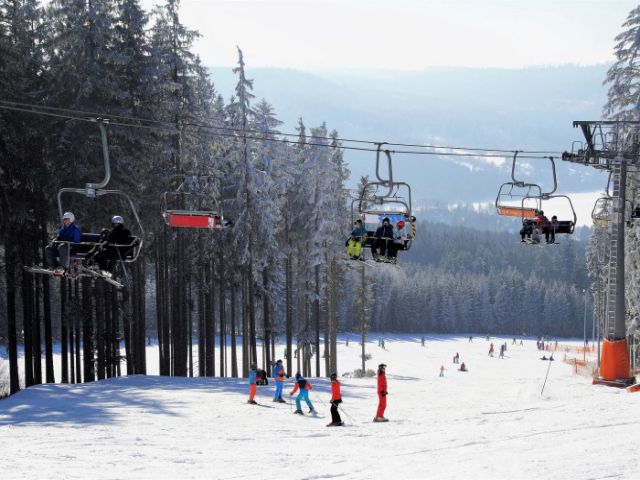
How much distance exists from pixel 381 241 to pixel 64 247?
834 cm

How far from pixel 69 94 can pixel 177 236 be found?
778cm

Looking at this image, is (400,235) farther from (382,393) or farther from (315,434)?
(315,434)

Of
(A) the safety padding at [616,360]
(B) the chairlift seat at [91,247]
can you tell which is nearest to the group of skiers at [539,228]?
(A) the safety padding at [616,360]

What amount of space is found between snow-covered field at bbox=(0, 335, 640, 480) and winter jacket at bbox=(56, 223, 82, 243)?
4.31 meters

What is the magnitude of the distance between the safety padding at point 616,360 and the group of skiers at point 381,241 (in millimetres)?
8675

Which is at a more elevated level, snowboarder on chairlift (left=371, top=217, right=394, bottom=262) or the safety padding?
snowboarder on chairlift (left=371, top=217, right=394, bottom=262)

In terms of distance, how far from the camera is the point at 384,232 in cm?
2250

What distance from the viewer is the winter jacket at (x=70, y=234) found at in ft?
59.4

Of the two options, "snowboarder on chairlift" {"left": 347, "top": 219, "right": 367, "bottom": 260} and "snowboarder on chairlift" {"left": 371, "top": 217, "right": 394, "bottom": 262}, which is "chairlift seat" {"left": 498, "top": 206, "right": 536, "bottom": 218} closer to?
"snowboarder on chairlift" {"left": 371, "top": 217, "right": 394, "bottom": 262}

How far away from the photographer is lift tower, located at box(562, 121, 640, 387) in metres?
26.0

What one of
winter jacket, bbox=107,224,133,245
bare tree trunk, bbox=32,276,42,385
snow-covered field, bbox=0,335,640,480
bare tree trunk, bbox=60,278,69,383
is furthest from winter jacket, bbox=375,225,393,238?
bare tree trunk, bbox=32,276,42,385

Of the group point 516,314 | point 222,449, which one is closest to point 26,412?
point 222,449

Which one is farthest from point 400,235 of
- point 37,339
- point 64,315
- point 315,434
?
point 37,339

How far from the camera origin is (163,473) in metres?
15.7
